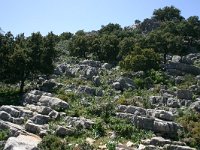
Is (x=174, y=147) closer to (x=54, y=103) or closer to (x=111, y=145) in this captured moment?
(x=111, y=145)

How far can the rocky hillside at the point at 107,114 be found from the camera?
3578 centimetres

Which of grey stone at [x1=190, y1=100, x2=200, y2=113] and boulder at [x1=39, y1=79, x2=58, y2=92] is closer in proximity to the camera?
grey stone at [x1=190, y1=100, x2=200, y2=113]

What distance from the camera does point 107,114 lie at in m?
42.8

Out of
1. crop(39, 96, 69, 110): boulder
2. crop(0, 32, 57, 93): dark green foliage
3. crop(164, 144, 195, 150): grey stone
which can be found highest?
crop(0, 32, 57, 93): dark green foliage

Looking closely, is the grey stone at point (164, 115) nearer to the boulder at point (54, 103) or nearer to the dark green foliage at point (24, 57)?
the boulder at point (54, 103)

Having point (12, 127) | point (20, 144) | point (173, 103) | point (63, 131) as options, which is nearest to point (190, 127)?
point (173, 103)

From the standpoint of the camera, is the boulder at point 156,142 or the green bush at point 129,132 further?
the green bush at point 129,132

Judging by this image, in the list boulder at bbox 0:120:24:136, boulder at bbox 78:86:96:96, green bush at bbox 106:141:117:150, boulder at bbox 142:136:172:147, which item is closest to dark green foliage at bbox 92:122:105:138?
green bush at bbox 106:141:117:150

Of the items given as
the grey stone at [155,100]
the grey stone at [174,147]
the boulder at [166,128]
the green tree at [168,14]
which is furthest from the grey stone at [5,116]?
the green tree at [168,14]

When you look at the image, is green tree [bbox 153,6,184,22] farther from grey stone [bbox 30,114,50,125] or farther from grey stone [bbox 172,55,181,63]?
grey stone [bbox 30,114,50,125]

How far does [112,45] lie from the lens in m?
77.2

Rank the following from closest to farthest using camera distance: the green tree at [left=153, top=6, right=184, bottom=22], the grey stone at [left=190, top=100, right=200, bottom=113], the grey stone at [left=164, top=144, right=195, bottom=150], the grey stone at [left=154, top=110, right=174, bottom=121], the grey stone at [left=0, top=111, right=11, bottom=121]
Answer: the grey stone at [left=164, top=144, right=195, bottom=150]
the grey stone at [left=0, top=111, right=11, bottom=121]
the grey stone at [left=154, top=110, right=174, bottom=121]
the grey stone at [left=190, top=100, right=200, bottom=113]
the green tree at [left=153, top=6, right=184, bottom=22]

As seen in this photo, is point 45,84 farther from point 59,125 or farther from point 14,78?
point 59,125

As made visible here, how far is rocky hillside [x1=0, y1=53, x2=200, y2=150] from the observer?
117 feet
